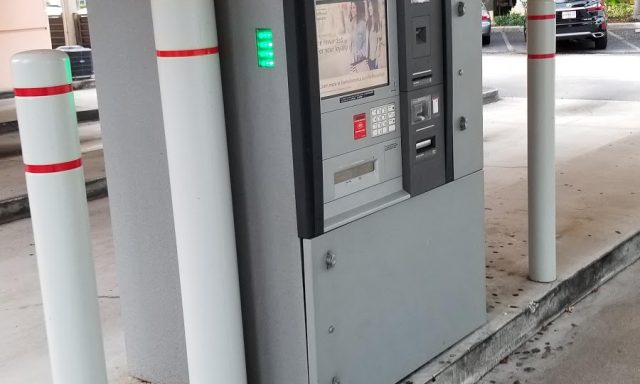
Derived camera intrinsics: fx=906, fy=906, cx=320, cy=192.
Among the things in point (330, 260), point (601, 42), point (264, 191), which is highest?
point (264, 191)

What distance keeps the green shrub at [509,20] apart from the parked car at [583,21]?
6.13 metres

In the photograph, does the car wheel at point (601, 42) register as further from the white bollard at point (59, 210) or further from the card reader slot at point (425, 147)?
the white bollard at point (59, 210)

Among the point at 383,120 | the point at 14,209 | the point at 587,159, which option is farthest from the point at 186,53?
the point at 587,159

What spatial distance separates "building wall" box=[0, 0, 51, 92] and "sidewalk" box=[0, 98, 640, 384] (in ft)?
28.1

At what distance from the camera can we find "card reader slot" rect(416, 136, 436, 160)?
3.70 metres

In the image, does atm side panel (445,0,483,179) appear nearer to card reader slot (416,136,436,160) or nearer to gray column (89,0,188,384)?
card reader slot (416,136,436,160)

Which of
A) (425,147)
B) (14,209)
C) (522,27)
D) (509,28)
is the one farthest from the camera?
(509,28)

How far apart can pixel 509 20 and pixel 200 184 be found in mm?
25167

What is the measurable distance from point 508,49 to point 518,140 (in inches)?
464

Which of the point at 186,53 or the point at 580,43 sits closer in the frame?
the point at 186,53

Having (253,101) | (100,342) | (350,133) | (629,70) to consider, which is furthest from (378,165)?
(629,70)

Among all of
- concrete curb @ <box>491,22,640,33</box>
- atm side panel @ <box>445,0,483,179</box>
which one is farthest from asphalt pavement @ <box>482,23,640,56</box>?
atm side panel @ <box>445,0,483,179</box>

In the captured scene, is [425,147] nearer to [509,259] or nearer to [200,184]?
[200,184]

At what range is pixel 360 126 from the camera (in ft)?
11.1
